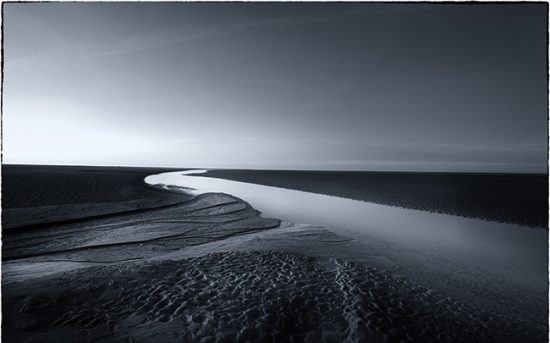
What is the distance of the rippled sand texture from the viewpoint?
14.8ft

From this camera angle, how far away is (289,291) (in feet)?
19.8

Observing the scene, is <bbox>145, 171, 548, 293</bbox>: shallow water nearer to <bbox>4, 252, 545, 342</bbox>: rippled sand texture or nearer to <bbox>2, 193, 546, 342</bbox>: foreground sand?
<bbox>2, 193, 546, 342</bbox>: foreground sand

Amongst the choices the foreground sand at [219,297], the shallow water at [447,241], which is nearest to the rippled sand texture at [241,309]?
the foreground sand at [219,297]

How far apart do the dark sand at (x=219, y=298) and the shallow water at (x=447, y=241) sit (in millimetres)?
1773

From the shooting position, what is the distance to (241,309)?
525cm

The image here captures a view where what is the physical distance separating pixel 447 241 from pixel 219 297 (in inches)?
373

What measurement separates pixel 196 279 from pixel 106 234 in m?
6.50

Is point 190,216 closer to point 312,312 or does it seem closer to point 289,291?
point 289,291

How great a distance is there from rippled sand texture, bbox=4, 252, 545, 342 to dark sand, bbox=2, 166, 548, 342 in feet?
0.08

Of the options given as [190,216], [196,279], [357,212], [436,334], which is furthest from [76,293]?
[357,212]

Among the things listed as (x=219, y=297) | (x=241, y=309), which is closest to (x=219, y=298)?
(x=219, y=297)

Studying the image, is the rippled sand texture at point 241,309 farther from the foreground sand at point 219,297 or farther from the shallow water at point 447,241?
the shallow water at point 447,241

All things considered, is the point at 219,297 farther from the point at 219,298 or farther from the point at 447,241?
the point at 447,241

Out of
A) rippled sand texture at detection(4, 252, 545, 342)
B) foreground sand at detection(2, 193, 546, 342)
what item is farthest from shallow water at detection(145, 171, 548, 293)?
rippled sand texture at detection(4, 252, 545, 342)
